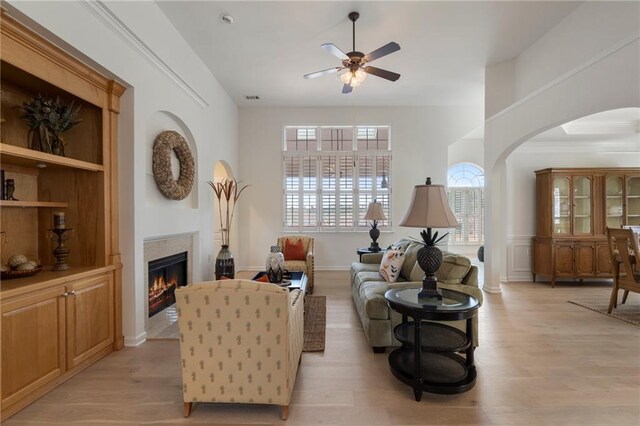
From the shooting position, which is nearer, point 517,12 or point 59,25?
point 59,25

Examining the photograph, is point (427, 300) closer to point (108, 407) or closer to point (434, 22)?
point (108, 407)

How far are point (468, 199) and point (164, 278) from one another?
8044 mm

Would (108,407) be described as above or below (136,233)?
below

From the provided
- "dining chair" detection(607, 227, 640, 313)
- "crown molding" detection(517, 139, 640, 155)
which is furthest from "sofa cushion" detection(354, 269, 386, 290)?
"crown molding" detection(517, 139, 640, 155)

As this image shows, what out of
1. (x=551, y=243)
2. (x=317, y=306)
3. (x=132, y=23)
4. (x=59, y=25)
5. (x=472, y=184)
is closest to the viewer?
(x=59, y=25)

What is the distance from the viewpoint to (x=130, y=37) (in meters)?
2.94

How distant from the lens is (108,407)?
6.78 feet

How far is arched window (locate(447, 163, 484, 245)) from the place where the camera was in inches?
336

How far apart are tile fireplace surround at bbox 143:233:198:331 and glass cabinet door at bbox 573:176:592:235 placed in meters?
6.55

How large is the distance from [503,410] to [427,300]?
0.84 metres

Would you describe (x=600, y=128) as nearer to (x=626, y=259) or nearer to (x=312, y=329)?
(x=626, y=259)

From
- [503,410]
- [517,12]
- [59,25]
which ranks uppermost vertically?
[517,12]

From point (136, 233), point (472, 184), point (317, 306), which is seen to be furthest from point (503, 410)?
point (472, 184)

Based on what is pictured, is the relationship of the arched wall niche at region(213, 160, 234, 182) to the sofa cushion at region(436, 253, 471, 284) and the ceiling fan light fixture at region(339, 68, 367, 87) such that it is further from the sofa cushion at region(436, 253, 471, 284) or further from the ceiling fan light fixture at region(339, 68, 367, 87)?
the sofa cushion at region(436, 253, 471, 284)
